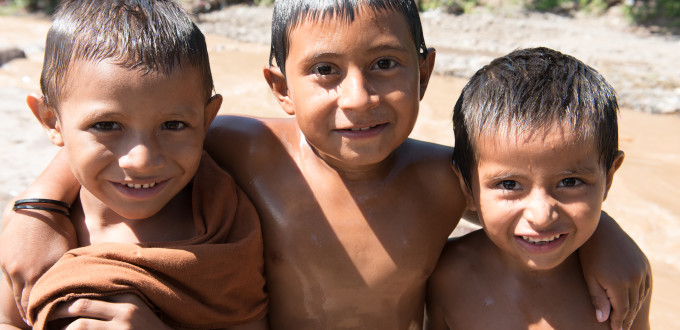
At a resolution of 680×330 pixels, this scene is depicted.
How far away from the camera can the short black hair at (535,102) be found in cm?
206

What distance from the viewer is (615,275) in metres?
2.27

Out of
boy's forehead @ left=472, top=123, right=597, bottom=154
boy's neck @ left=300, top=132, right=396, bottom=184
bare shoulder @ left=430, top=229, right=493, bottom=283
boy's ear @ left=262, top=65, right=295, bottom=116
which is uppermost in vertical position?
boy's forehead @ left=472, top=123, right=597, bottom=154

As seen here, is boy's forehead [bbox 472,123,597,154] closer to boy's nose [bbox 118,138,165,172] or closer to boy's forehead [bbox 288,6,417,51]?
boy's forehead [bbox 288,6,417,51]

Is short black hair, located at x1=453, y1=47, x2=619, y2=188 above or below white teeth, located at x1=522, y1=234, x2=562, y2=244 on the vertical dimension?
above

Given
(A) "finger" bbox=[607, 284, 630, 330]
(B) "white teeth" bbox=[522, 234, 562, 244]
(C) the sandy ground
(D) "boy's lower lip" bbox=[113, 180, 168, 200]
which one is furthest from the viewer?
(C) the sandy ground

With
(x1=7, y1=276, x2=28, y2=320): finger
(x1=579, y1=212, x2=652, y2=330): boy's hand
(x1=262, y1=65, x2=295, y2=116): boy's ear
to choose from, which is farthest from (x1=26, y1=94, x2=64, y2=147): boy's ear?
(x1=579, y1=212, x2=652, y2=330): boy's hand

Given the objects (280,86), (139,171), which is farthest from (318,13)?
(139,171)

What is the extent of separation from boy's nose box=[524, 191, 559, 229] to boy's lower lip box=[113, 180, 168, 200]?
1.12 metres

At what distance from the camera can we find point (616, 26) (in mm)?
10633

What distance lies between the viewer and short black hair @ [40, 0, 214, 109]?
1.94 meters

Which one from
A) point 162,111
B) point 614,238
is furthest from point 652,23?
point 162,111

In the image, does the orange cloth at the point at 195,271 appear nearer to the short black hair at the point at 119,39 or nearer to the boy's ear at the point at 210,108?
the boy's ear at the point at 210,108

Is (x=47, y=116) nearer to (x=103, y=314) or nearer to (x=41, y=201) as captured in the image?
(x=41, y=201)

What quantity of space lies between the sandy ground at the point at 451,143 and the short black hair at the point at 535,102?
1708 millimetres
